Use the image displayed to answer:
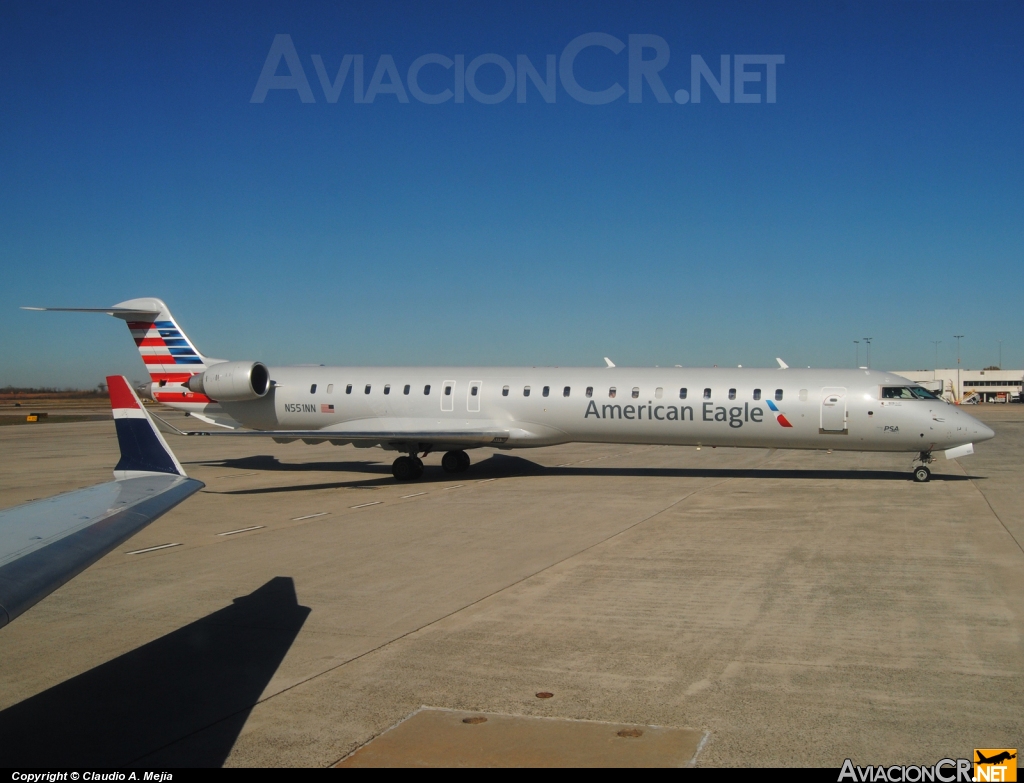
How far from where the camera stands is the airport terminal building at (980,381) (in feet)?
345

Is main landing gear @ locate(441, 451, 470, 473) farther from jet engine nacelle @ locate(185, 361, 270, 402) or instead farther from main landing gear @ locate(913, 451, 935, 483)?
main landing gear @ locate(913, 451, 935, 483)

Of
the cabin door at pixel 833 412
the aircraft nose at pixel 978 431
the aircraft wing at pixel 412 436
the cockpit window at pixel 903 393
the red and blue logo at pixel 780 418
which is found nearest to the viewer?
the aircraft nose at pixel 978 431

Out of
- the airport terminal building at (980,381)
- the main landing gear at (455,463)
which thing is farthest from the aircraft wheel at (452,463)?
the airport terminal building at (980,381)

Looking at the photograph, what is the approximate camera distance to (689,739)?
5.11 meters

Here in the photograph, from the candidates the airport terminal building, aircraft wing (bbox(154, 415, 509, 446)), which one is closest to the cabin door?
aircraft wing (bbox(154, 415, 509, 446))

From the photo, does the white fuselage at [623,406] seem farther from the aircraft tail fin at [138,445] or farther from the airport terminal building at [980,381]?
the airport terminal building at [980,381]

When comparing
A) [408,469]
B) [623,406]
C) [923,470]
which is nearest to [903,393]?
[923,470]

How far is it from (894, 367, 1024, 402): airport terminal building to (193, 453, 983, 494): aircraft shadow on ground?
9205 cm

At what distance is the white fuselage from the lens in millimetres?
18734

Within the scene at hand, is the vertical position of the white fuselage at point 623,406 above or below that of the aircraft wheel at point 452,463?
above

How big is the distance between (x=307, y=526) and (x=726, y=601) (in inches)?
296

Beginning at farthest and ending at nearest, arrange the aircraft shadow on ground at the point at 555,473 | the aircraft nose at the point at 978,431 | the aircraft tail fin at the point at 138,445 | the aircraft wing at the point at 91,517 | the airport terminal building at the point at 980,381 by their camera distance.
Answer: the airport terminal building at the point at 980,381
the aircraft shadow on ground at the point at 555,473
the aircraft nose at the point at 978,431
the aircraft tail fin at the point at 138,445
the aircraft wing at the point at 91,517

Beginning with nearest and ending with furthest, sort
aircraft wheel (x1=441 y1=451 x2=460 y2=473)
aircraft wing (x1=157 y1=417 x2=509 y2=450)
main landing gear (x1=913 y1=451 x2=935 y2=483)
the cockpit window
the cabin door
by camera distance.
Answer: main landing gear (x1=913 y1=451 x2=935 y2=483) < the cockpit window < the cabin door < aircraft wing (x1=157 y1=417 x2=509 y2=450) < aircraft wheel (x1=441 y1=451 x2=460 y2=473)

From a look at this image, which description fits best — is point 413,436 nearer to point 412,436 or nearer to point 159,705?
point 412,436
